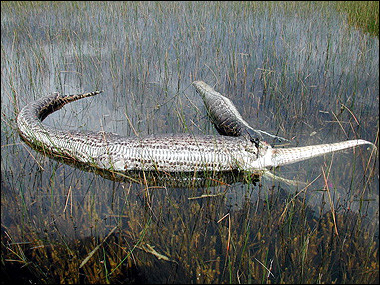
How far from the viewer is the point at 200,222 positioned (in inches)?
112

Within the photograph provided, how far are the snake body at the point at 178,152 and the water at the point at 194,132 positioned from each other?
0.56 ft

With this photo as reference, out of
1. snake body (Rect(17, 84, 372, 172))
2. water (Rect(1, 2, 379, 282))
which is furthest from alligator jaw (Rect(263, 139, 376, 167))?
water (Rect(1, 2, 379, 282))

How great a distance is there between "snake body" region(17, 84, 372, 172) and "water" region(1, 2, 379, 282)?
172 millimetres

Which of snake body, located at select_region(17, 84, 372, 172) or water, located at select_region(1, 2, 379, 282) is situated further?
snake body, located at select_region(17, 84, 372, 172)

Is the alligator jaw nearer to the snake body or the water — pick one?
the snake body

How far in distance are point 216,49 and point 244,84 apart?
154 centimetres

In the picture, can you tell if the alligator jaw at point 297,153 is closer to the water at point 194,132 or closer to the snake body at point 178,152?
the snake body at point 178,152

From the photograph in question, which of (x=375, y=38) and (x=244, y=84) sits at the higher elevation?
(x=375, y=38)

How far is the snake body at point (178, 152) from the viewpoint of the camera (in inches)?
144

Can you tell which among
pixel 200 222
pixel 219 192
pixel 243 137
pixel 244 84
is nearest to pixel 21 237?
pixel 200 222

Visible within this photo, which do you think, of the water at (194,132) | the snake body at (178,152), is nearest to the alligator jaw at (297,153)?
the snake body at (178,152)

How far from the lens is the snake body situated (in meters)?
3.65

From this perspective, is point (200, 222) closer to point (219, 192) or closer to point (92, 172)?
point (219, 192)

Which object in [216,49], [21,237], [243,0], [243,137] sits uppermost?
[243,0]
